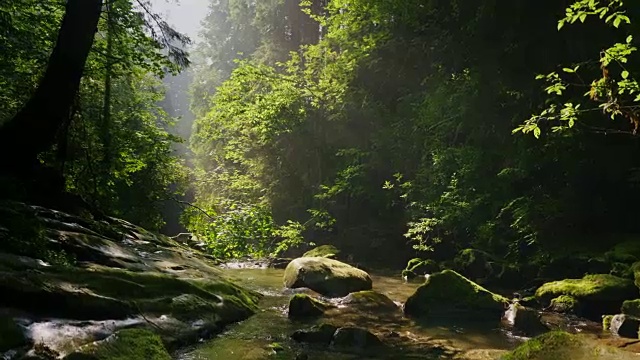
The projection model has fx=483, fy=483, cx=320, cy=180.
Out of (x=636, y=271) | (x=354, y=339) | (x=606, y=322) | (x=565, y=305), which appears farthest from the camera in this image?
(x=565, y=305)

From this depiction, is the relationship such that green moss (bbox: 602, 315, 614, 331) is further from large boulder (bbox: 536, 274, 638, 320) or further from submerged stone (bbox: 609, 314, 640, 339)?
large boulder (bbox: 536, 274, 638, 320)

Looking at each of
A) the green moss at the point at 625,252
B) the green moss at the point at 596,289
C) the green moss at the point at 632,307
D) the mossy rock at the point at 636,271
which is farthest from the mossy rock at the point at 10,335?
the green moss at the point at 625,252

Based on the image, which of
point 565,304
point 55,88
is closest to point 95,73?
point 55,88

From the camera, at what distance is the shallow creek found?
23.1ft

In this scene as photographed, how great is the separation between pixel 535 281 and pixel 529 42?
6.87 m

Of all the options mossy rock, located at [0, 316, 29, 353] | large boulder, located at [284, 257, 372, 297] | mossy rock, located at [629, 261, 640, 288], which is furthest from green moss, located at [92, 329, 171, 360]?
mossy rock, located at [629, 261, 640, 288]

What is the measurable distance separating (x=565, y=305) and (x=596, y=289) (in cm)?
74

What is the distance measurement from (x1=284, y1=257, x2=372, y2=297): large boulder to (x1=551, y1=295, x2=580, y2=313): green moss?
185 inches

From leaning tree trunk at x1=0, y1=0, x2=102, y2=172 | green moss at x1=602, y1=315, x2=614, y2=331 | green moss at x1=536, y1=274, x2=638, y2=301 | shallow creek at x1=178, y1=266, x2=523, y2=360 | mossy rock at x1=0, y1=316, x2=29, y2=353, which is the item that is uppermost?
leaning tree trunk at x1=0, y1=0, x2=102, y2=172

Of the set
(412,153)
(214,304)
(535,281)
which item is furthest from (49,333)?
(412,153)

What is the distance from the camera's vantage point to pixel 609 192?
13.9 m

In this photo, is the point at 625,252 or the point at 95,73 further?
the point at 625,252

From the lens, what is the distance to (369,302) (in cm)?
1141

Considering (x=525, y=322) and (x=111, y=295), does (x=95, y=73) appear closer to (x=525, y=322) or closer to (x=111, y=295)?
(x=111, y=295)
